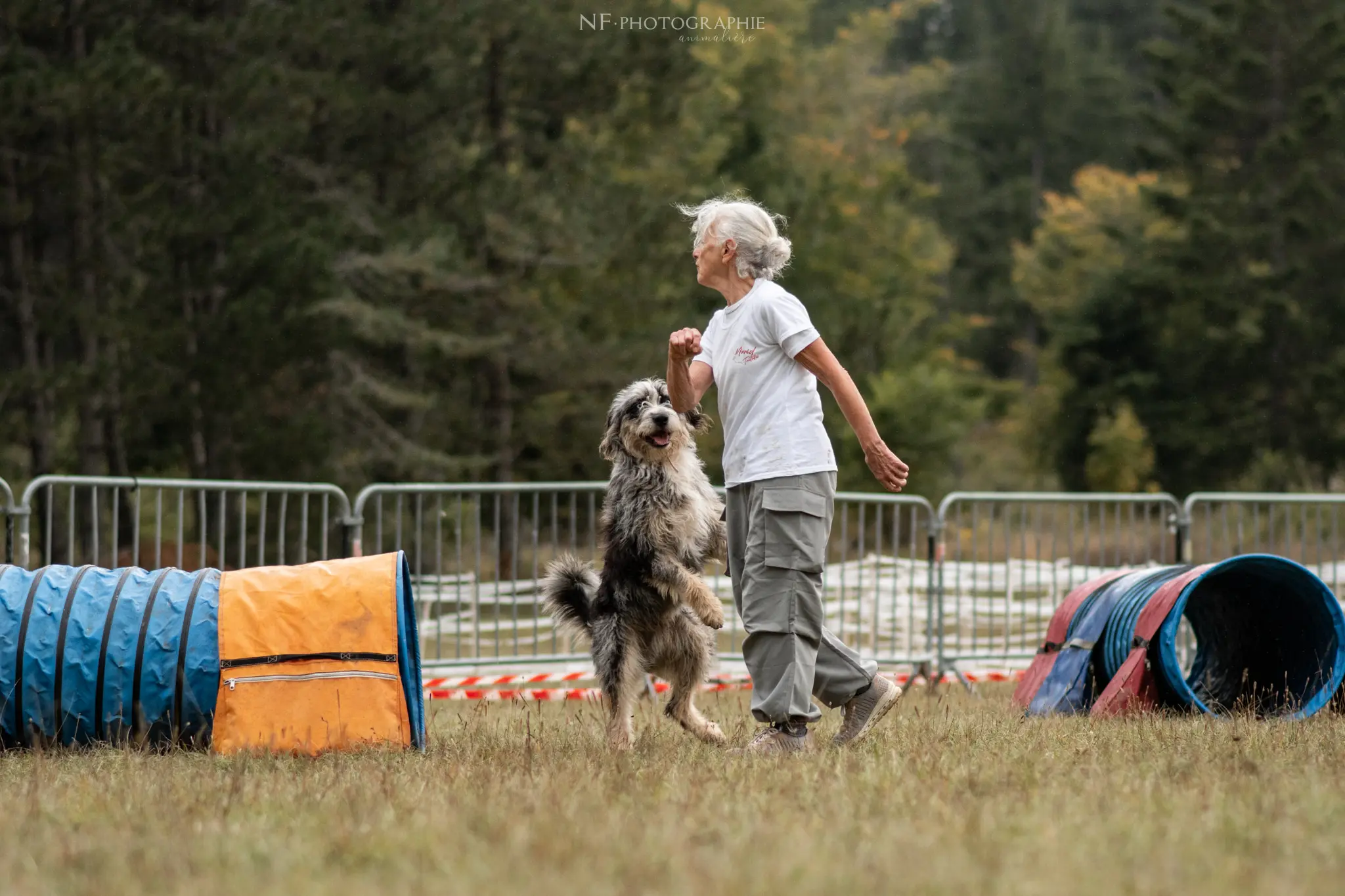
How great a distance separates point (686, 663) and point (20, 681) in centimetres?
257

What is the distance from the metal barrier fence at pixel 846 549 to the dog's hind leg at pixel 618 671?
356 centimetres

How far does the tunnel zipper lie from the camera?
5461 mm

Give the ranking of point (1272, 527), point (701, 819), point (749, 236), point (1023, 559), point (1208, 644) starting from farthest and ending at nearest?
1. point (1272, 527)
2. point (1023, 559)
3. point (1208, 644)
4. point (749, 236)
5. point (701, 819)

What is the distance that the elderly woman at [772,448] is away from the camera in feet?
16.4

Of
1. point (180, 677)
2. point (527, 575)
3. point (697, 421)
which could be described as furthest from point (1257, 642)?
point (527, 575)

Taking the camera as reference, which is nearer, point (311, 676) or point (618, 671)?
point (311, 676)

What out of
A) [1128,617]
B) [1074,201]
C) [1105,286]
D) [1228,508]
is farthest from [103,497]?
[1074,201]

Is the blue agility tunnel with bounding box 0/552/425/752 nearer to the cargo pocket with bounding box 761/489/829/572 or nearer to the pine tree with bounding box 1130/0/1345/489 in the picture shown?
the cargo pocket with bounding box 761/489/829/572

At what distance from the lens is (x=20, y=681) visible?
5.49 m

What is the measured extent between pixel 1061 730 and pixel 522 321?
17.3 metres

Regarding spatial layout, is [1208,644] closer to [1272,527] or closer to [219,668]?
[1272,527]

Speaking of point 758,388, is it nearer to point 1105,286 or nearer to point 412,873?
point 412,873

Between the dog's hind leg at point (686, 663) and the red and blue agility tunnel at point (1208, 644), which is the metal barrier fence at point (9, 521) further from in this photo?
the red and blue agility tunnel at point (1208, 644)

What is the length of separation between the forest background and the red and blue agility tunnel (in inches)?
571
